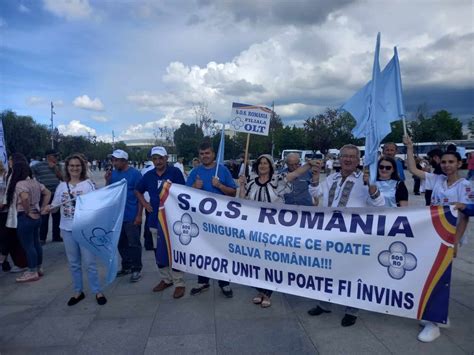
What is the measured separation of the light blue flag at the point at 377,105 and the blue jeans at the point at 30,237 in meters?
4.69

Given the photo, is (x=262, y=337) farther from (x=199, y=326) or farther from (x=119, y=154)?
(x=119, y=154)

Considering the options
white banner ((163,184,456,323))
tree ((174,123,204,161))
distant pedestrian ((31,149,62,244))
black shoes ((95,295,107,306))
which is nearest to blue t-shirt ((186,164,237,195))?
white banner ((163,184,456,323))

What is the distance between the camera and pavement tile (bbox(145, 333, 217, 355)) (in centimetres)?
336

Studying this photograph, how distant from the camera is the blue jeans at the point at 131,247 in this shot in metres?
5.31

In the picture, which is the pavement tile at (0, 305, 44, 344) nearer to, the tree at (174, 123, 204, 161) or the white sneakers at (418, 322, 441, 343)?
the white sneakers at (418, 322, 441, 343)

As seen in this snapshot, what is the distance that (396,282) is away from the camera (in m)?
3.62

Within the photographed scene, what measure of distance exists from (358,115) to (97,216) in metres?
3.41

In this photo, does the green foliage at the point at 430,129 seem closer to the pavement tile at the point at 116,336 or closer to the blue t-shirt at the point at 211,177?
the blue t-shirt at the point at 211,177

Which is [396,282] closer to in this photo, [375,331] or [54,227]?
[375,331]

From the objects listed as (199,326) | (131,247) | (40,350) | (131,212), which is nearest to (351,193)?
(199,326)

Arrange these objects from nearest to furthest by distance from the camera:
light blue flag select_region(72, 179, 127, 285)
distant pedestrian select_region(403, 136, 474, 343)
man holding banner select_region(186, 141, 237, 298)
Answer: distant pedestrian select_region(403, 136, 474, 343) → light blue flag select_region(72, 179, 127, 285) → man holding banner select_region(186, 141, 237, 298)

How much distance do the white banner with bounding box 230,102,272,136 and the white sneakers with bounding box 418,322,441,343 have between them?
124 inches

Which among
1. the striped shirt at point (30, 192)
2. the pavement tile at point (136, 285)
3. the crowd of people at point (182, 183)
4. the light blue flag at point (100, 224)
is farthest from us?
the striped shirt at point (30, 192)

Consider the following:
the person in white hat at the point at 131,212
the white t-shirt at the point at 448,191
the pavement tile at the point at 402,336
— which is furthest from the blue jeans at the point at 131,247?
the white t-shirt at the point at 448,191
